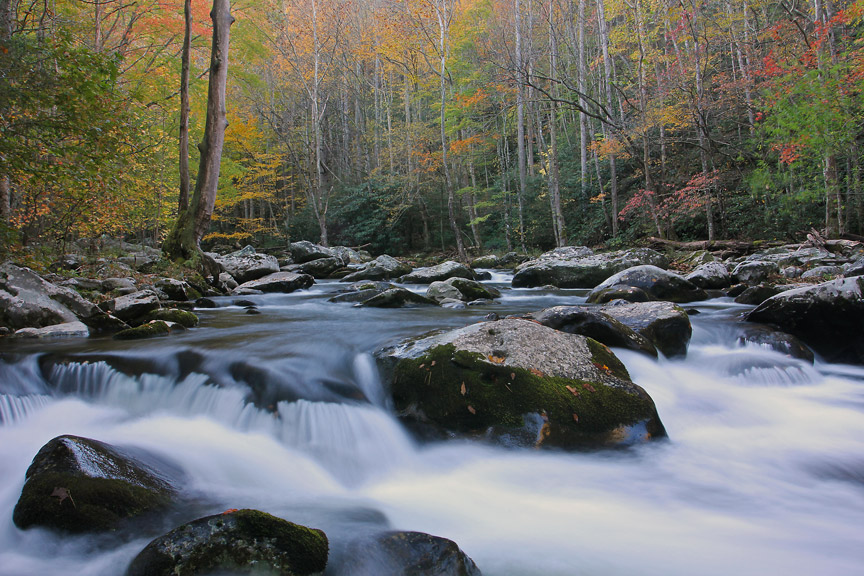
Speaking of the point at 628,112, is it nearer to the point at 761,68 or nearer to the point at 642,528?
the point at 761,68

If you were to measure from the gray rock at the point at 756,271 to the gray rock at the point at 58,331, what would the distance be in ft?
36.1

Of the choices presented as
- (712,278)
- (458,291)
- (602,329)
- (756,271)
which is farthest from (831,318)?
(458,291)

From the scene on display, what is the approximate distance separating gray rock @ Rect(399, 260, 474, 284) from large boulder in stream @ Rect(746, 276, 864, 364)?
7.99 metres

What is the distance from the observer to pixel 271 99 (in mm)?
28719

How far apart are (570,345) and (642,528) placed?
1.48 m

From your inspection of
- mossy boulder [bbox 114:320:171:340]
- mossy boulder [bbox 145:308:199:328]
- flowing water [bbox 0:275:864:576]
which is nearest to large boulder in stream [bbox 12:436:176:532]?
flowing water [bbox 0:275:864:576]

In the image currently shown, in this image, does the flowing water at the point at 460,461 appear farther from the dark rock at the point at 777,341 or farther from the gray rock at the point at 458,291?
the gray rock at the point at 458,291

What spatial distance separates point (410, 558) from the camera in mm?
1949

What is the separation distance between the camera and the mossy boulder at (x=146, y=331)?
5.20m

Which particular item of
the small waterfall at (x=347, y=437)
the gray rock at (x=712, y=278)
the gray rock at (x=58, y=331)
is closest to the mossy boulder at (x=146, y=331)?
the gray rock at (x=58, y=331)

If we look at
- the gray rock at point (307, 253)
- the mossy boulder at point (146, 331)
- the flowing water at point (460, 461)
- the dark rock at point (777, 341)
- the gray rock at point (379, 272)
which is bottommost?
the flowing water at point (460, 461)

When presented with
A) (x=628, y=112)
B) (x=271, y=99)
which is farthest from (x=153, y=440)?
(x=271, y=99)

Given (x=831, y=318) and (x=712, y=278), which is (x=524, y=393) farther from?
(x=712, y=278)

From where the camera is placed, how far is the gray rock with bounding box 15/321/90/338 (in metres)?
5.19
